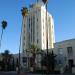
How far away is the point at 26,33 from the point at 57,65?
6025 centimetres

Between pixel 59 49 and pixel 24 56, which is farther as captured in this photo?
pixel 24 56

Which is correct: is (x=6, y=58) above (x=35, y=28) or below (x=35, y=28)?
below

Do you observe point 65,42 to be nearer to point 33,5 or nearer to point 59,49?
point 59,49

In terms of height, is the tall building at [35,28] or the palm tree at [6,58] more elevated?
the tall building at [35,28]

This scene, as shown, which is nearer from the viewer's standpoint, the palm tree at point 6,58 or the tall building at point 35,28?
the palm tree at point 6,58

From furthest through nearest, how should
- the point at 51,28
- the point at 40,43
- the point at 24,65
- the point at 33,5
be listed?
the point at 51,28 < the point at 33,5 < the point at 40,43 < the point at 24,65

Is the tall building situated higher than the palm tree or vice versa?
the tall building

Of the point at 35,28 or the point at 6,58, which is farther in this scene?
the point at 35,28

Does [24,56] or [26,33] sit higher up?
[26,33]

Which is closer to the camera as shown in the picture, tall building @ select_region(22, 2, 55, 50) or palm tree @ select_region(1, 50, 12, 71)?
palm tree @ select_region(1, 50, 12, 71)

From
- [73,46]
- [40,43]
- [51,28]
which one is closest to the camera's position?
[73,46]

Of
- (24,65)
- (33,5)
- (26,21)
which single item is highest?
(33,5)

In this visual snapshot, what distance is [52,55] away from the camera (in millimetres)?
67438

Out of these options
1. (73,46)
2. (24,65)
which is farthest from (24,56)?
(73,46)
